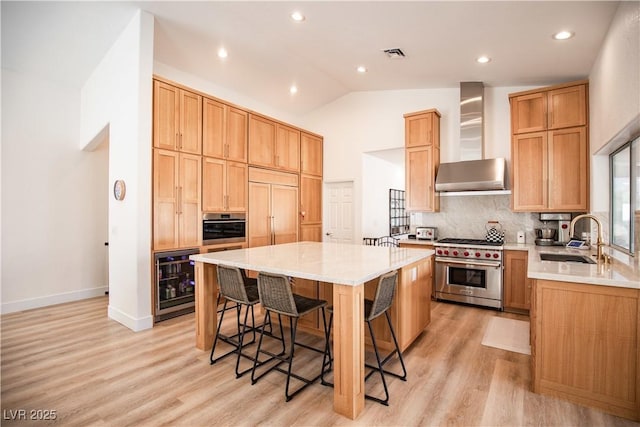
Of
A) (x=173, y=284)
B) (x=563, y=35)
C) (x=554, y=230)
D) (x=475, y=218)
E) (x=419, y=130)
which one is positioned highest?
(x=563, y=35)

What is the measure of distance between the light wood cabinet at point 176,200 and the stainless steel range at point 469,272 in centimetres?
342

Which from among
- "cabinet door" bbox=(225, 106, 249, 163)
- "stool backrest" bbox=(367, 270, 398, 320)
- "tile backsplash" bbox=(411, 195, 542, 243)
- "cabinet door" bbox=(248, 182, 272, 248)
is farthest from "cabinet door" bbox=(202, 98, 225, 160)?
"tile backsplash" bbox=(411, 195, 542, 243)

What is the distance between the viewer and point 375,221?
6.48m

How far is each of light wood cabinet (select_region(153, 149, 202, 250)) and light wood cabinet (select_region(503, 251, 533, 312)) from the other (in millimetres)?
4104

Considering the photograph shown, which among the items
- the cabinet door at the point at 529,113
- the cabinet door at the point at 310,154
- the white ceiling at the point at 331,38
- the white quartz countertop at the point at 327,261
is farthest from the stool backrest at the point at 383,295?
the cabinet door at the point at 310,154

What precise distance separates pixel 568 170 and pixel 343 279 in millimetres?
3657

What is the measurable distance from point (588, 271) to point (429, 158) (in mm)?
2966

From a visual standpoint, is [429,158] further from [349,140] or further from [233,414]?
[233,414]

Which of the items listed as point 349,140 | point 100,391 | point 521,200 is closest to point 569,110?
point 521,200

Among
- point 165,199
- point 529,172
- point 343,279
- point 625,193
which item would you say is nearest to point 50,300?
point 165,199

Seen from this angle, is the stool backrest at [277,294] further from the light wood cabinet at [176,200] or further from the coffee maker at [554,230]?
the coffee maker at [554,230]

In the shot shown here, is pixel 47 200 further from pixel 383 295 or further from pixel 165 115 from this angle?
pixel 383 295

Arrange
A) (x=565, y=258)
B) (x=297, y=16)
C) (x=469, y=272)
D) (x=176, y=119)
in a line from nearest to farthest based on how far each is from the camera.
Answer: (x=565, y=258) < (x=297, y=16) < (x=176, y=119) < (x=469, y=272)

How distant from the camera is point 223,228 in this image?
460 centimetres
